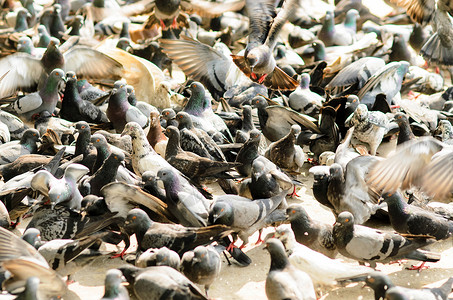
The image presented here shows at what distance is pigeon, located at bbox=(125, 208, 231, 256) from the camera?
623 centimetres

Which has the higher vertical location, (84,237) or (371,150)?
→ (84,237)

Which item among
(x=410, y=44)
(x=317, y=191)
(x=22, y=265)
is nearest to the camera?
(x=22, y=265)

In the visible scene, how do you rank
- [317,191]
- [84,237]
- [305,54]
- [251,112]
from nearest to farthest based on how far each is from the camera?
[84,237] < [317,191] < [251,112] < [305,54]

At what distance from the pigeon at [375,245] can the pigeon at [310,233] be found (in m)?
0.22

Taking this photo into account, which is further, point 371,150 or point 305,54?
point 305,54

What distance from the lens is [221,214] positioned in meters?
6.55

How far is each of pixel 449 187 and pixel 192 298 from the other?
2.51 m

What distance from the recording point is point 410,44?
15336mm

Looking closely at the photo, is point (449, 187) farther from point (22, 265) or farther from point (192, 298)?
point (22, 265)

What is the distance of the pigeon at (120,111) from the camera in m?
9.17

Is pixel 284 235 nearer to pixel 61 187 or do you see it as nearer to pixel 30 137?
pixel 61 187

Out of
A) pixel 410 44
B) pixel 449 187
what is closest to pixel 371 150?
pixel 449 187

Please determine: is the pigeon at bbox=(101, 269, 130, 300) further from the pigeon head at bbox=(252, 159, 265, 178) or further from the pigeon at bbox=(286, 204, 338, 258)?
the pigeon head at bbox=(252, 159, 265, 178)

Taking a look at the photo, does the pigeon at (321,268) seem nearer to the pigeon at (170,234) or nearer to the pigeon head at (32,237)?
the pigeon at (170,234)
